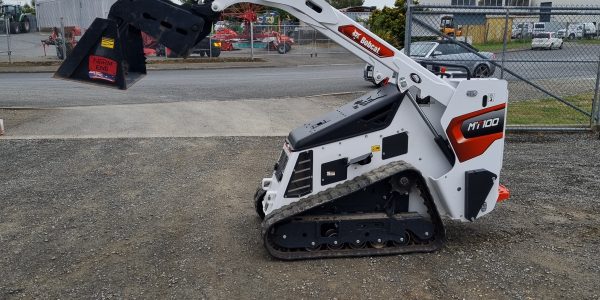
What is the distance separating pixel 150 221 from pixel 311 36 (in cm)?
2825

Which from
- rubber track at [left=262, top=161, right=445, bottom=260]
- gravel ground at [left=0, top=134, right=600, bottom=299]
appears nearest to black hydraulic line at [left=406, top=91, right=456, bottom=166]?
rubber track at [left=262, top=161, right=445, bottom=260]

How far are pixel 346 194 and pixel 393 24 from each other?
17.2 metres

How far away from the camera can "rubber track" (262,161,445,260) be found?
491cm

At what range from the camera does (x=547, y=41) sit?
957 centimetres

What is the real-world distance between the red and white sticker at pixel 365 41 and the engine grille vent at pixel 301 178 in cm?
115

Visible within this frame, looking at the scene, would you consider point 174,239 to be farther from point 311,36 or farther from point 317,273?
point 311,36

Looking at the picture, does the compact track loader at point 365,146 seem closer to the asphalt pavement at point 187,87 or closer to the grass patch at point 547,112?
the grass patch at point 547,112

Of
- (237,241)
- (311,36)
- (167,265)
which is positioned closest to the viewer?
(167,265)

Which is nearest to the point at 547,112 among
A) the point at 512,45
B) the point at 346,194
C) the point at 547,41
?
the point at 512,45

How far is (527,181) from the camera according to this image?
24.1 ft

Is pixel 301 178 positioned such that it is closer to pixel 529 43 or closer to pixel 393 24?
pixel 529 43

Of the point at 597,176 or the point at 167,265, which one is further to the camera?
the point at 597,176

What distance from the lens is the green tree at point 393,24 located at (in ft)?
65.5

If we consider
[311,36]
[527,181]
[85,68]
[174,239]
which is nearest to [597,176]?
[527,181]
